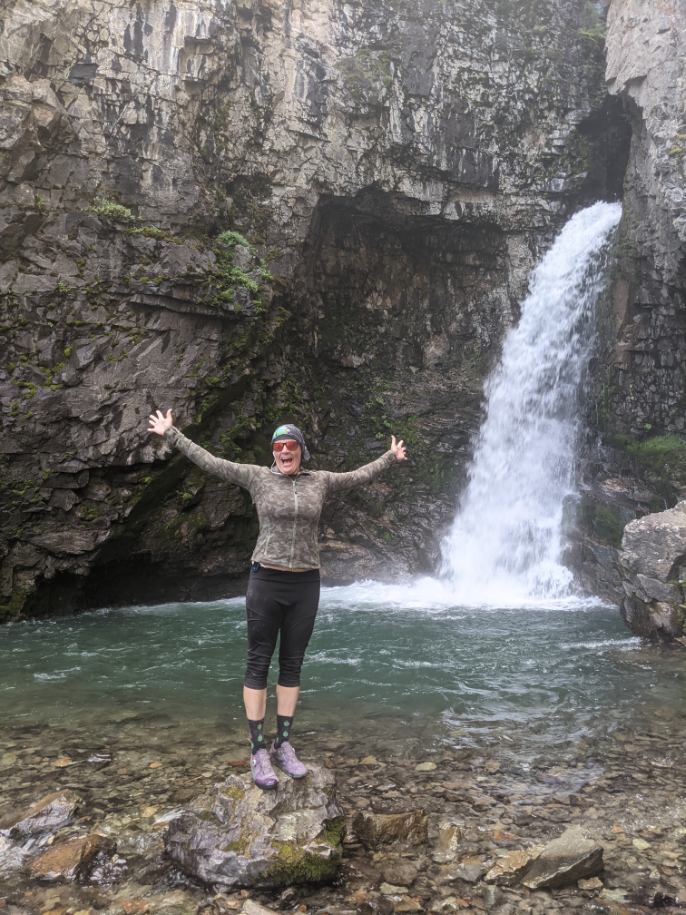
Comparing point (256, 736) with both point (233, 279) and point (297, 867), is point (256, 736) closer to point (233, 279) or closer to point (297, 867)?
point (297, 867)

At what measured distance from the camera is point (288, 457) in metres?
4.25

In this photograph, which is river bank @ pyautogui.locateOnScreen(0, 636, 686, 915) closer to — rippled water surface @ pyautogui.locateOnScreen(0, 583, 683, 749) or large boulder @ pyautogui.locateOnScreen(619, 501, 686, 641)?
rippled water surface @ pyautogui.locateOnScreen(0, 583, 683, 749)

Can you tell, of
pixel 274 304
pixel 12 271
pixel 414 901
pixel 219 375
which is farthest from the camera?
pixel 274 304

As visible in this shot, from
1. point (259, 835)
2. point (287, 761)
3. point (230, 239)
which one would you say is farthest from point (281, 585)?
point (230, 239)

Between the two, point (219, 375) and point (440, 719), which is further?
point (219, 375)

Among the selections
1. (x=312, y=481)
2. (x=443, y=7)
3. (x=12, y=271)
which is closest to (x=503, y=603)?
(x=312, y=481)

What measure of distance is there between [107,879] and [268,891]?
931 mm

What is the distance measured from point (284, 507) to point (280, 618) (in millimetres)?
703

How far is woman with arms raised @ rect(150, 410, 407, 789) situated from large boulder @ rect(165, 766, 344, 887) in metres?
0.12

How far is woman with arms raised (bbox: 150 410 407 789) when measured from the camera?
404cm

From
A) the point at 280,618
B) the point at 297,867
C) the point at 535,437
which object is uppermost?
the point at 535,437

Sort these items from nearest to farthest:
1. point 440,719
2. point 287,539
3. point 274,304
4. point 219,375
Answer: point 287,539
point 440,719
point 219,375
point 274,304

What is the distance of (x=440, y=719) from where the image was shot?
6.48 m

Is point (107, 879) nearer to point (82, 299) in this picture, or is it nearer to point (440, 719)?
point (440, 719)
